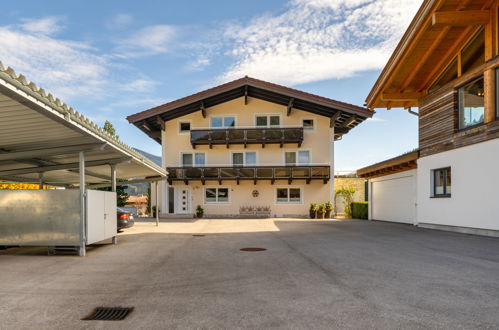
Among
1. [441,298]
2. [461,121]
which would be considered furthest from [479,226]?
[441,298]

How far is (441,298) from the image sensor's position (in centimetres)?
458

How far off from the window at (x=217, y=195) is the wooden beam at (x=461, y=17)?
18.3m

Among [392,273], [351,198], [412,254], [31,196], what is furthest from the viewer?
[351,198]

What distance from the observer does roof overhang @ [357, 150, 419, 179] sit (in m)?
16.6

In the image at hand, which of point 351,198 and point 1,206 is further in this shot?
point 351,198

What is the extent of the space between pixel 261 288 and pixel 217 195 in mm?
21743

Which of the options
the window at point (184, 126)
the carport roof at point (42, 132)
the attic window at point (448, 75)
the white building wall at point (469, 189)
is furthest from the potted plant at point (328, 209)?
the carport roof at point (42, 132)

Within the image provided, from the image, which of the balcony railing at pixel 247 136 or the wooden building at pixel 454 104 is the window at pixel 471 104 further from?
the balcony railing at pixel 247 136

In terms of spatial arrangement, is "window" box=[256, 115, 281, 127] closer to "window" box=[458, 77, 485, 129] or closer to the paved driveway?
"window" box=[458, 77, 485, 129]

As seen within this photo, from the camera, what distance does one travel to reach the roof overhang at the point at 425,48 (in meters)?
12.2

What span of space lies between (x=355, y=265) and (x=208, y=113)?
21666mm

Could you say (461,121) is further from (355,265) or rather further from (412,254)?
(355,265)

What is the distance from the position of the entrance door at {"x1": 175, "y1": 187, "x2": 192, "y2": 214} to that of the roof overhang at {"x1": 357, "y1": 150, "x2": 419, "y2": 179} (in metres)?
13.1

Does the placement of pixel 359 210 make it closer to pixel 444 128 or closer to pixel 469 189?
pixel 444 128
